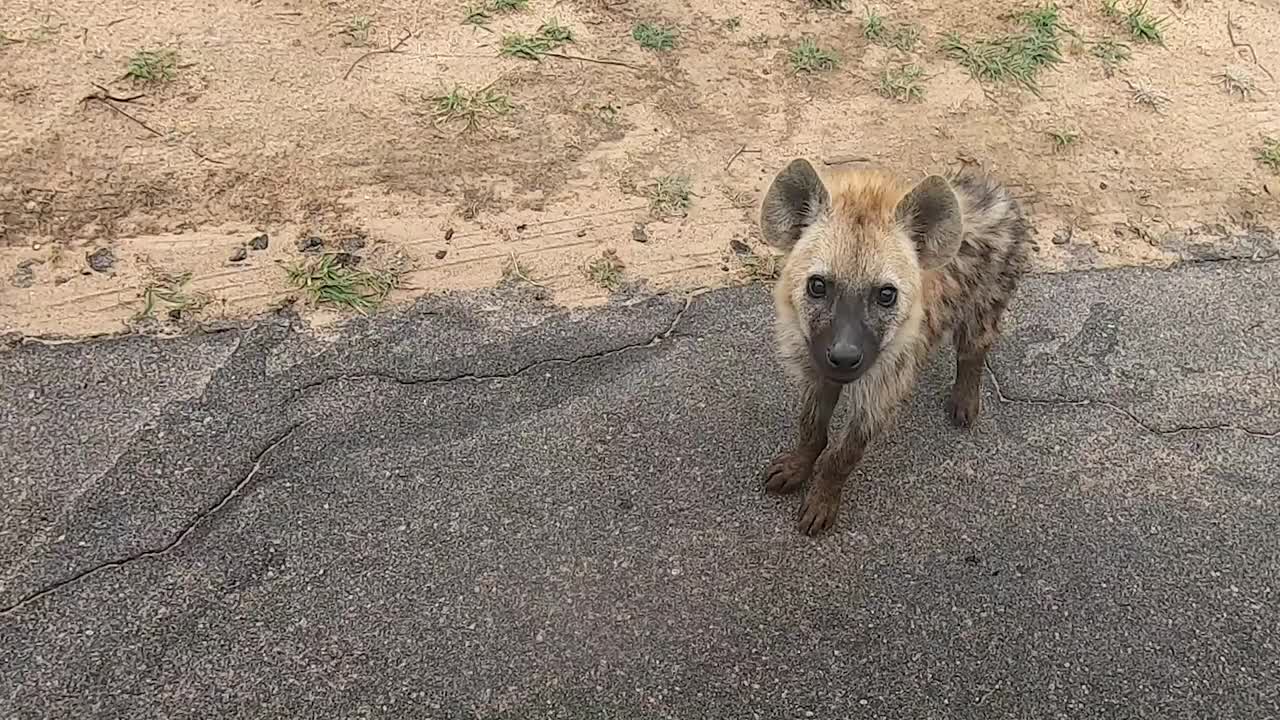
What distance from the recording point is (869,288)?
2539 mm

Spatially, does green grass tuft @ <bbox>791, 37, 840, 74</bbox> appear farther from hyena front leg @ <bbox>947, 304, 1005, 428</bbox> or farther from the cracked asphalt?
hyena front leg @ <bbox>947, 304, 1005, 428</bbox>

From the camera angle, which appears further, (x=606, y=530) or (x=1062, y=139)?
(x=1062, y=139)

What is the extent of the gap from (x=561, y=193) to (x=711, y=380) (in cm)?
129

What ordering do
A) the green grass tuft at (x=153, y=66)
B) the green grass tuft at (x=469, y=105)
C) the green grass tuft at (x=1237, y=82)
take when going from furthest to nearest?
the green grass tuft at (x=1237, y=82) < the green grass tuft at (x=469, y=105) < the green grass tuft at (x=153, y=66)

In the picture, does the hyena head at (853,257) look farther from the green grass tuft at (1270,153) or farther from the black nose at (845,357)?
the green grass tuft at (1270,153)

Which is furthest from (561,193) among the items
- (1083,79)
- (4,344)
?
(1083,79)

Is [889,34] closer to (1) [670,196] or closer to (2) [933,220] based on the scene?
(1) [670,196]

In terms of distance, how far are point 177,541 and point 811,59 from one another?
396 centimetres

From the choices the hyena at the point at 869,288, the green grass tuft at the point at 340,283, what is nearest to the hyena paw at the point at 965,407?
the hyena at the point at 869,288

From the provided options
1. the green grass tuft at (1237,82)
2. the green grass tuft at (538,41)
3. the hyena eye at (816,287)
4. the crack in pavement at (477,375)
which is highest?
the hyena eye at (816,287)

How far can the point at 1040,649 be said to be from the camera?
2.85 metres

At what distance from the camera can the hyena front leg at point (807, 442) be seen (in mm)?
2969

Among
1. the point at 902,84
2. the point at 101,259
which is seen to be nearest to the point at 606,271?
the point at 101,259

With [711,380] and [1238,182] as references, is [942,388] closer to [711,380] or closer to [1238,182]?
[711,380]
